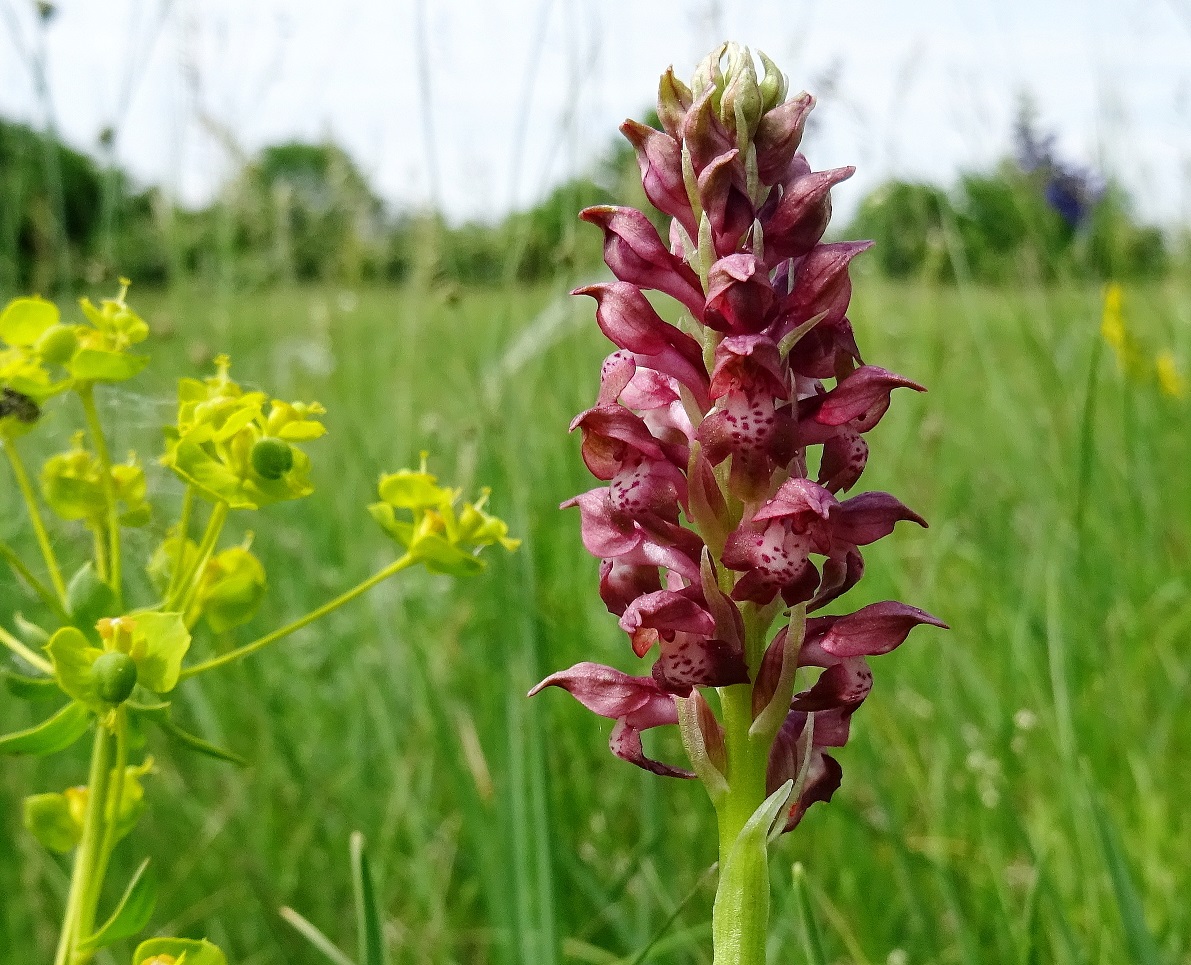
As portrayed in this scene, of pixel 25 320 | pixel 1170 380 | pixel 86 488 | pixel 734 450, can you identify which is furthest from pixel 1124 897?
pixel 1170 380

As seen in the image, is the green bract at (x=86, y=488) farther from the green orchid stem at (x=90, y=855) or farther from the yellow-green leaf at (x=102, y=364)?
the green orchid stem at (x=90, y=855)

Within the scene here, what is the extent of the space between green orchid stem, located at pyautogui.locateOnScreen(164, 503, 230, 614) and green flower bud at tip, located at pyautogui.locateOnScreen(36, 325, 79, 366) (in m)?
0.21

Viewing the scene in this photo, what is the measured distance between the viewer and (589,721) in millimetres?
2236

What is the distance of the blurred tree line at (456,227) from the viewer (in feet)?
9.47

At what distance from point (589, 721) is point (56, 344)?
140 centimetres

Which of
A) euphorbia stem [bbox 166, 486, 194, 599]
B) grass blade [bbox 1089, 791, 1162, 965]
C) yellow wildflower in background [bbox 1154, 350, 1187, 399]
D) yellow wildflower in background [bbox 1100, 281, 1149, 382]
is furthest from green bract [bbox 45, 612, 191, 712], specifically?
yellow wildflower in background [bbox 1154, 350, 1187, 399]

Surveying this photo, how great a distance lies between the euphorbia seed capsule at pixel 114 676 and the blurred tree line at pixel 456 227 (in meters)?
1.41

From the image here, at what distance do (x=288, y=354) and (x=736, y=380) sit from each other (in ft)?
16.0

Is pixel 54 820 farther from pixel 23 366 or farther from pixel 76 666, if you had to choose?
pixel 23 366

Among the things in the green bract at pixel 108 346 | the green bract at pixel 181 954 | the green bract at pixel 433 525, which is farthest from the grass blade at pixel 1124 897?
the green bract at pixel 108 346

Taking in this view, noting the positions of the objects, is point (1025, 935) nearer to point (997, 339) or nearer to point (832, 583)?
point (832, 583)

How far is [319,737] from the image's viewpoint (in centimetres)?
251

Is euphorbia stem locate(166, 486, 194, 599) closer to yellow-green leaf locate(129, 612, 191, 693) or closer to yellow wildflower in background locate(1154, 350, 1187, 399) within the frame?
yellow-green leaf locate(129, 612, 191, 693)

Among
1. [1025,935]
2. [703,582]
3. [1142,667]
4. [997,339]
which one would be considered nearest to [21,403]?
[703,582]
